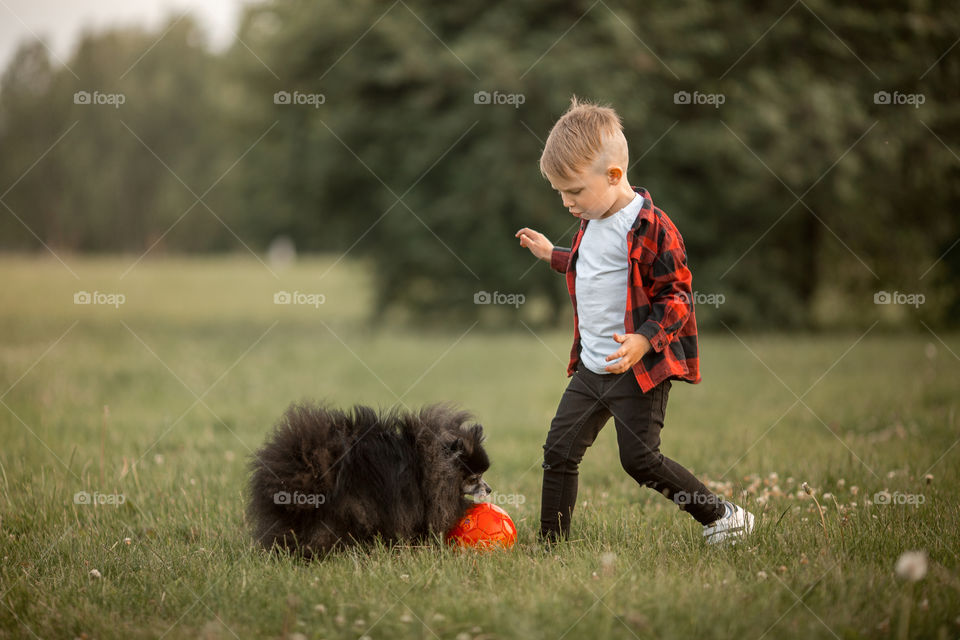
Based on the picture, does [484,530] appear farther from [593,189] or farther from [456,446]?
[593,189]

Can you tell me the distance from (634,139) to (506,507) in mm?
9506

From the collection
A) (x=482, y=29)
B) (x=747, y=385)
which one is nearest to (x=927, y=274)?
(x=747, y=385)

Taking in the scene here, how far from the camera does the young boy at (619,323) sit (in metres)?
3.63

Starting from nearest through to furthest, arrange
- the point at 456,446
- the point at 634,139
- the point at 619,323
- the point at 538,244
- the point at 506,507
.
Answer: the point at 619,323, the point at 456,446, the point at 538,244, the point at 506,507, the point at 634,139

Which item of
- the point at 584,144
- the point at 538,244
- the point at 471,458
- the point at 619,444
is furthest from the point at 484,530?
the point at 584,144

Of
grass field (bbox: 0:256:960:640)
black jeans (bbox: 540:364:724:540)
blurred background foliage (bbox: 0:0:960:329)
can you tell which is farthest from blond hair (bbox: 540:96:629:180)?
A: blurred background foliage (bbox: 0:0:960:329)

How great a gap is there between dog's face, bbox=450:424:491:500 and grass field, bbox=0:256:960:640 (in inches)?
15.3

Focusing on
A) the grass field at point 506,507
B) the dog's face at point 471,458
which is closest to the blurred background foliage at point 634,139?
the grass field at point 506,507

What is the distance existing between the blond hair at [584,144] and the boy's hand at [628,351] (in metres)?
0.81

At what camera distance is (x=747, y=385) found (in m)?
9.12

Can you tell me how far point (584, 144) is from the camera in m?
3.63

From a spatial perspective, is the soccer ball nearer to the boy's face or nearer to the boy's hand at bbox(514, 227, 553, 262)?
the boy's hand at bbox(514, 227, 553, 262)

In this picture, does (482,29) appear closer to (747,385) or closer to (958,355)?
(747,385)

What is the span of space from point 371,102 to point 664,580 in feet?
40.3
